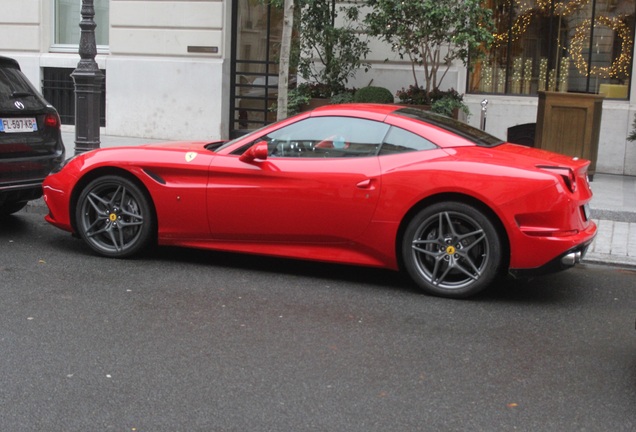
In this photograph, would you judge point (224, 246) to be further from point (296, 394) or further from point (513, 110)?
point (513, 110)

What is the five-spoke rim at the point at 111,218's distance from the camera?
7.71 metres

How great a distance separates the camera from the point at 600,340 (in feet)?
19.3

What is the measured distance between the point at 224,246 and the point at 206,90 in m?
9.17

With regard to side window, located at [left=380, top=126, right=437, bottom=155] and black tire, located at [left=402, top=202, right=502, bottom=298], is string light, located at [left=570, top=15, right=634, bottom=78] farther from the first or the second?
black tire, located at [left=402, top=202, right=502, bottom=298]

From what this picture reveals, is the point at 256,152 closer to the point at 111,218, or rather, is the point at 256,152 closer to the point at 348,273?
the point at 348,273

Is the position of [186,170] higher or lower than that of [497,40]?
lower

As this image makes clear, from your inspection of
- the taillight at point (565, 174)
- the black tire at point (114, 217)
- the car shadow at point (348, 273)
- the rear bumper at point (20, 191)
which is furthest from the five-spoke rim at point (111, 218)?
the taillight at point (565, 174)

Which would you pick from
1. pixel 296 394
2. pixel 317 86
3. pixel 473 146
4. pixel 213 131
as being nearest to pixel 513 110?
pixel 317 86

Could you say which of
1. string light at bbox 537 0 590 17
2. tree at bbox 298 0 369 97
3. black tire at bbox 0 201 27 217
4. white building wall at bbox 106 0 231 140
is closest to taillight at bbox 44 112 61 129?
black tire at bbox 0 201 27 217

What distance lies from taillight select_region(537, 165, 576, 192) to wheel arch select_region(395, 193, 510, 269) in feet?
1.64

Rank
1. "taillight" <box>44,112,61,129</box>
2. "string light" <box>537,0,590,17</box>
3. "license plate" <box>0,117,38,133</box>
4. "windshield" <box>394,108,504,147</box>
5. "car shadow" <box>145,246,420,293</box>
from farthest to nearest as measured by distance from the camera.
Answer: "string light" <box>537,0,590,17</box>
"taillight" <box>44,112,61,129</box>
"license plate" <box>0,117,38,133</box>
"car shadow" <box>145,246,420,293</box>
"windshield" <box>394,108,504,147</box>

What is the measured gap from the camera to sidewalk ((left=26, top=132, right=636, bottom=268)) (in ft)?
27.4

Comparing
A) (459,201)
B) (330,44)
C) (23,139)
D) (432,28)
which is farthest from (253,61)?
(459,201)

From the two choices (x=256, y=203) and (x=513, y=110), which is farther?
(x=513, y=110)
